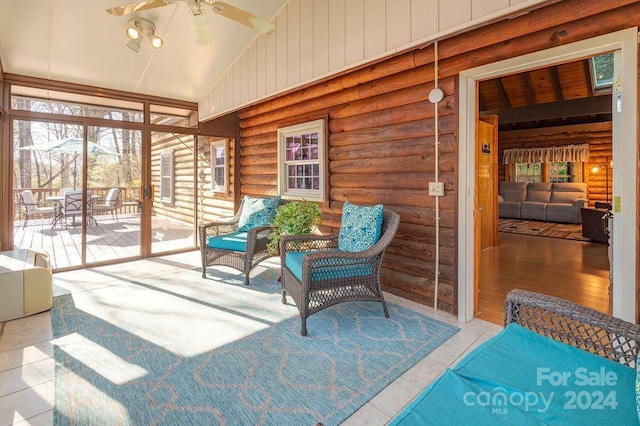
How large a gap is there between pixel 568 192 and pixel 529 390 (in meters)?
10.5

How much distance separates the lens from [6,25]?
324 centimetres

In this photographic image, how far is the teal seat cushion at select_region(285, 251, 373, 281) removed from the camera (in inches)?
110

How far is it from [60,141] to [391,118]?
14.1 ft

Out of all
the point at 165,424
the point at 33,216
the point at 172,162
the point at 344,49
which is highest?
the point at 344,49

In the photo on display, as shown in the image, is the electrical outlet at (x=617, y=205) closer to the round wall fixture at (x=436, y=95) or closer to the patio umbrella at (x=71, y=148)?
the round wall fixture at (x=436, y=95)

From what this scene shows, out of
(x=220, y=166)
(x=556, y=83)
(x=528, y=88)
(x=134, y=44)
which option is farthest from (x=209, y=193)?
(x=556, y=83)

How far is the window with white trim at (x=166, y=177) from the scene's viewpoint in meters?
5.47

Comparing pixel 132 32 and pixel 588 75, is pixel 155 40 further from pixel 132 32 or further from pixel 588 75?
pixel 588 75

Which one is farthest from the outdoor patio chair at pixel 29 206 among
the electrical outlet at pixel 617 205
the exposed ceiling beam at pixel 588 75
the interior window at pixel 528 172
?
the interior window at pixel 528 172

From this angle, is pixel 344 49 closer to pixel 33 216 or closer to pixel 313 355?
pixel 313 355

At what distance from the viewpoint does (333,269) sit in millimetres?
2852

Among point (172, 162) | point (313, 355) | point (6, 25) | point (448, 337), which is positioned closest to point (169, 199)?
point (172, 162)

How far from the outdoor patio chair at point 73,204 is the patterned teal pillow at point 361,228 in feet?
12.2

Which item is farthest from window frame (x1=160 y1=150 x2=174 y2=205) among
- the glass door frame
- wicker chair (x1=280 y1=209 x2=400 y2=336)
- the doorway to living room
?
the doorway to living room
